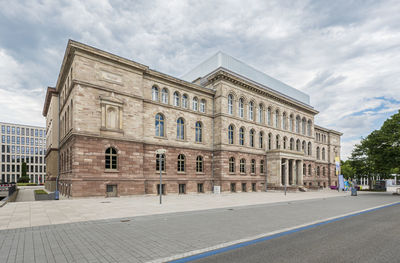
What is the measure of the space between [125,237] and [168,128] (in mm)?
21465

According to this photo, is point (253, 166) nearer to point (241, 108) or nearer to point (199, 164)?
point (241, 108)

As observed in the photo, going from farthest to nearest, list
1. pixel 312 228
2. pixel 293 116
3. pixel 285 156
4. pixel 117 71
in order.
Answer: pixel 293 116 → pixel 285 156 → pixel 117 71 → pixel 312 228

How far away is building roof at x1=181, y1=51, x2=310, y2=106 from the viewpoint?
37322 mm

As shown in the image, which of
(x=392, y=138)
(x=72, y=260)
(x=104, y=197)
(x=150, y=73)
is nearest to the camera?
(x=72, y=260)

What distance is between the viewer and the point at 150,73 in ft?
91.2

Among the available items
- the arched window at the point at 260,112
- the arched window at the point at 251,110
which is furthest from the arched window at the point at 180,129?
the arched window at the point at 260,112

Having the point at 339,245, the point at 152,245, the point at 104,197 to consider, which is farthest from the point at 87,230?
the point at 104,197

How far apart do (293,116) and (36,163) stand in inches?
4126

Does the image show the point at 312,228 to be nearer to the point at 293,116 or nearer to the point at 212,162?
the point at 212,162

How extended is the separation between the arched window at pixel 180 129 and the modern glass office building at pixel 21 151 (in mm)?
95268

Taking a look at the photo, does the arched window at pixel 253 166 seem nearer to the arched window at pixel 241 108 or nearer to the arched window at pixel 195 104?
the arched window at pixel 241 108

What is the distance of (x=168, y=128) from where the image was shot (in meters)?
29.2

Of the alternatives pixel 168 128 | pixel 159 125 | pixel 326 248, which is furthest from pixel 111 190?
pixel 326 248

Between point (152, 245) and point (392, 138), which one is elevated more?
point (392, 138)
